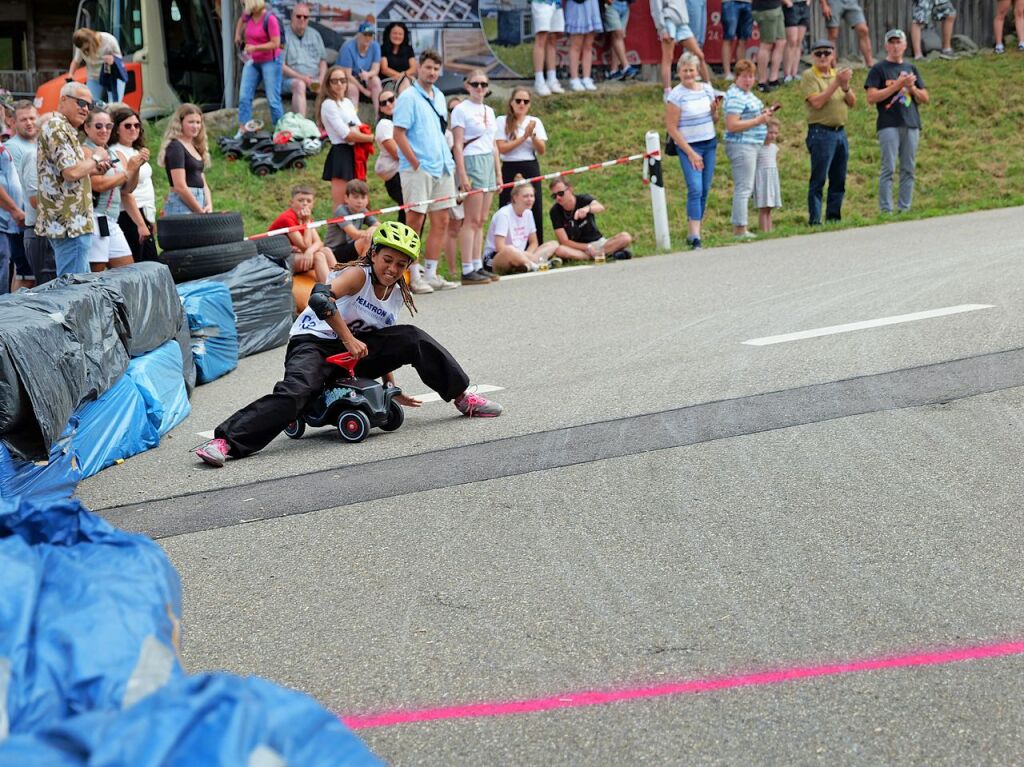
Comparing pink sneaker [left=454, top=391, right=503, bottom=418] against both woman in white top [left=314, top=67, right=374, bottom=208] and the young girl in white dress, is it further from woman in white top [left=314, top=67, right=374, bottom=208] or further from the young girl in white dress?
the young girl in white dress

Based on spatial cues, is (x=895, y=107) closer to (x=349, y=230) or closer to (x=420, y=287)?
(x=420, y=287)

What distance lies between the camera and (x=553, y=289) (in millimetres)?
12906

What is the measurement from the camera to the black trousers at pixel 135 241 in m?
11.5

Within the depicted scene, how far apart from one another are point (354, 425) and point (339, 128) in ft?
21.7

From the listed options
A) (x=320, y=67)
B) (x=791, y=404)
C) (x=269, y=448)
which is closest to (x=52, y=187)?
(x=269, y=448)

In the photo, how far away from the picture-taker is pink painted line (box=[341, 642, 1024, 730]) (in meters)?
3.74

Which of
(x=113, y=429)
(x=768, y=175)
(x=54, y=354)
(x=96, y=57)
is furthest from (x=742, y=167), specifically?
(x=54, y=354)

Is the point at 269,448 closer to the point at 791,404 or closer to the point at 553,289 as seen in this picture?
the point at 791,404

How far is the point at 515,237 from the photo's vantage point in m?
14.8

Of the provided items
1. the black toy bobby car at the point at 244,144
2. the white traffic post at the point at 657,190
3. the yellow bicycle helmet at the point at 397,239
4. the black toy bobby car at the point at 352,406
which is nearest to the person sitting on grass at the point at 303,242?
the white traffic post at the point at 657,190

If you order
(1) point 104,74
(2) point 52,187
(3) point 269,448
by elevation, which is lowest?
(3) point 269,448

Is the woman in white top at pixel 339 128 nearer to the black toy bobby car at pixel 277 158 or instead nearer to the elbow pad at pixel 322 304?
the black toy bobby car at pixel 277 158

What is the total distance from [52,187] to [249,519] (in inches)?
179

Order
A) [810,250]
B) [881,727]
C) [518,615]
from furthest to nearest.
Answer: [810,250]
[518,615]
[881,727]
